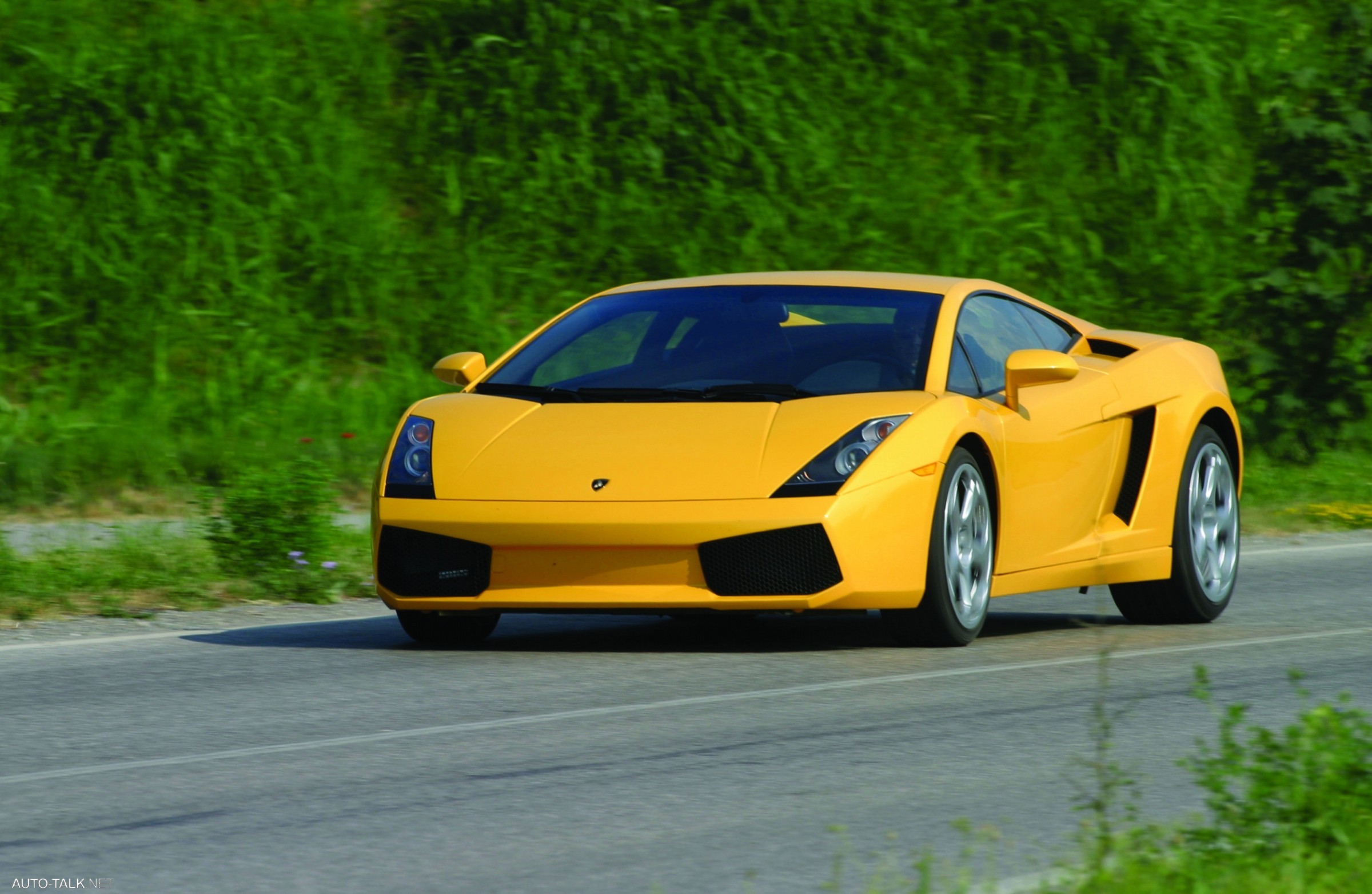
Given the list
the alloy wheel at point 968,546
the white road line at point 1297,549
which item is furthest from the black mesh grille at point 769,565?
the white road line at point 1297,549

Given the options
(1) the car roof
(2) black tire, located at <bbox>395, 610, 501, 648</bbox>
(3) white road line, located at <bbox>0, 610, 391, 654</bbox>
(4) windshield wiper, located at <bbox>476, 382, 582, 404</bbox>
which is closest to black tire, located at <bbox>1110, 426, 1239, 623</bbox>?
(1) the car roof

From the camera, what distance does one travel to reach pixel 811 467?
6867 mm

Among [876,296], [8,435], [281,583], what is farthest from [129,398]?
[876,296]

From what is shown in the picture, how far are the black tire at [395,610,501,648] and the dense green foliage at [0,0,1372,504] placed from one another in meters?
6.01

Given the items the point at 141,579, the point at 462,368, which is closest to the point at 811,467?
the point at 462,368

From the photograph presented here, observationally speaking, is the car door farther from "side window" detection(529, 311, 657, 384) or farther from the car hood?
"side window" detection(529, 311, 657, 384)

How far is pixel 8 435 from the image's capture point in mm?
13727

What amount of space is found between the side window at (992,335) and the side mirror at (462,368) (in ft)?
5.88

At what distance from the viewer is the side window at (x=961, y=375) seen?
7.57 m

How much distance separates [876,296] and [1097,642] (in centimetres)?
152

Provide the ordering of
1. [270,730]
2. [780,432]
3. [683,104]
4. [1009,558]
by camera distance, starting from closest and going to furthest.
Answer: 1. [270,730]
2. [780,432]
3. [1009,558]
4. [683,104]

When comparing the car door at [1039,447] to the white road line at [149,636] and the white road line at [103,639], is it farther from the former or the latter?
the white road line at [103,639]

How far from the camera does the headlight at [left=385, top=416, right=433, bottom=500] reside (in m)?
7.16

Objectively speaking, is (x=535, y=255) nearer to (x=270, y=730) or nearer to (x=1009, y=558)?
(x=1009, y=558)
